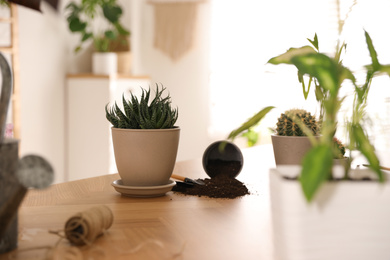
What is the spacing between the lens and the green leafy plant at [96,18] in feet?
12.6

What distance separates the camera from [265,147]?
1.88 metres

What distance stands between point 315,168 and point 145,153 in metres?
0.53

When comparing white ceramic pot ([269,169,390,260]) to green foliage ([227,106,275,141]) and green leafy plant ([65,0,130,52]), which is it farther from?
green leafy plant ([65,0,130,52])

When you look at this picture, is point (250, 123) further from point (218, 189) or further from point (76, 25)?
point (76, 25)

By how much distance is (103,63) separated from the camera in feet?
13.0

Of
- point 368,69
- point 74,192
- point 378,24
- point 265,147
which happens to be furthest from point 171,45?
point 368,69

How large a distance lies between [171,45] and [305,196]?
4.41 metres

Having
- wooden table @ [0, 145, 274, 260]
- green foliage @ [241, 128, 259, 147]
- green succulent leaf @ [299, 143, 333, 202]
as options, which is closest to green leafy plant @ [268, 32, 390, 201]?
green succulent leaf @ [299, 143, 333, 202]

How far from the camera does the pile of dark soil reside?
1056 mm

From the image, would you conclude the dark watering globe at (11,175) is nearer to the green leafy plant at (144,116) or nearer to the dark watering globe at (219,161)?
the green leafy plant at (144,116)

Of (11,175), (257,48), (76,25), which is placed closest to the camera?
(11,175)

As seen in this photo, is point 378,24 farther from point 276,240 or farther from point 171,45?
point 276,240

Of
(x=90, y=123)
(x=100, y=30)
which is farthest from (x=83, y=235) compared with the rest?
(x=100, y=30)

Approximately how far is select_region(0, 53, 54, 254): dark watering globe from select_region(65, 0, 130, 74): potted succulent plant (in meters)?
3.34
